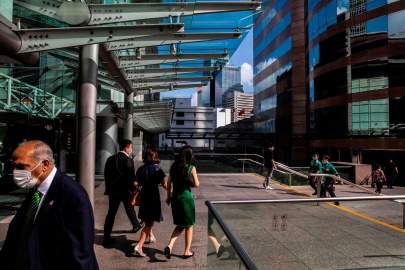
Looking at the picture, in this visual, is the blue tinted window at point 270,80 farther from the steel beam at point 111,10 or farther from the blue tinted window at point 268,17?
the steel beam at point 111,10

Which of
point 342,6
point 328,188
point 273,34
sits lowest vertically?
point 328,188

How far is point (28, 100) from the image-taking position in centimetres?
1617

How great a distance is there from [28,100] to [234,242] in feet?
49.6

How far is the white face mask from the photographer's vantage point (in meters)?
2.64

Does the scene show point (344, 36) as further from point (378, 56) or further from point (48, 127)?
point (48, 127)

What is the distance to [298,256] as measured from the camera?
20.0ft

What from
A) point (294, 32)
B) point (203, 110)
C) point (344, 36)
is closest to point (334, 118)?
point (344, 36)

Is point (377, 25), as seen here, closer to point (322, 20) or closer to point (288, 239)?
point (322, 20)

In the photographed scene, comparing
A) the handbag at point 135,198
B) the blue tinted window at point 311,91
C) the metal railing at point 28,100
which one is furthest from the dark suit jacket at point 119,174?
the blue tinted window at point 311,91

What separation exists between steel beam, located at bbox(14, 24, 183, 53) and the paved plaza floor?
331 cm

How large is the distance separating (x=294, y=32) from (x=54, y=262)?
186 feet

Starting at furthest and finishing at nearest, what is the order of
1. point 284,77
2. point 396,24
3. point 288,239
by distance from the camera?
point 284,77 → point 396,24 → point 288,239

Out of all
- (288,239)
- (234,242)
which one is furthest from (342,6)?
(234,242)

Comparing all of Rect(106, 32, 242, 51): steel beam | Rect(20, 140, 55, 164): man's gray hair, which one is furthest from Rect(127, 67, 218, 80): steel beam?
Rect(20, 140, 55, 164): man's gray hair
